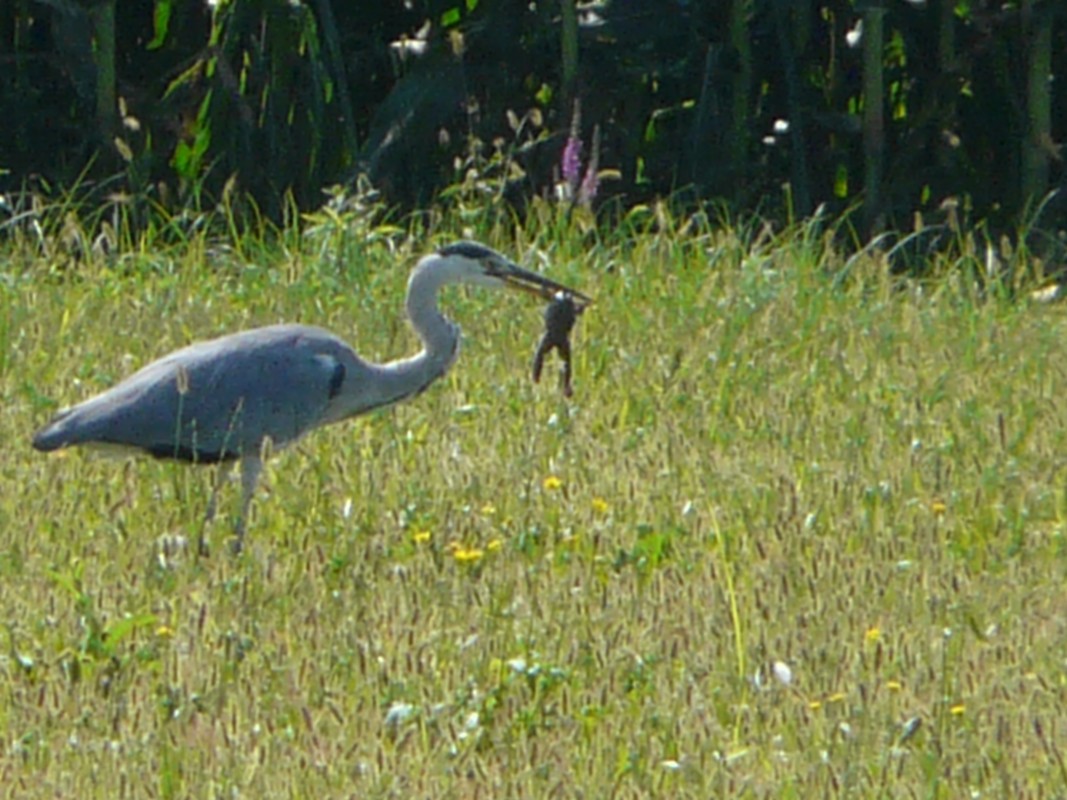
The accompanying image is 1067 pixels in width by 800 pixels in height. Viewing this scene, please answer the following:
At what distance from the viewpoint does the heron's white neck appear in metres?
6.66

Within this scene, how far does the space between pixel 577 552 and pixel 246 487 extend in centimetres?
90

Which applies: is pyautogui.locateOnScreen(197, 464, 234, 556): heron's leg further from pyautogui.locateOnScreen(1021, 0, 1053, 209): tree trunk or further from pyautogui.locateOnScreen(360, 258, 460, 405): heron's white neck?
pyautogui.locateOnScreen(1021, 0, 1053, 209): tree trunk

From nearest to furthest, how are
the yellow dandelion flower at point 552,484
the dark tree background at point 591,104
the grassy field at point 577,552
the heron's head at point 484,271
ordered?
the grassy field at point 577,552 → the yellow dandelion flower at point 552,484 → the heron's head at point 484,271 → the dark tree background at point 591,104

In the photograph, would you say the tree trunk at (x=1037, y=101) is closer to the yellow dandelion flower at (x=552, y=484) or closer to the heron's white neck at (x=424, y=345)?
the heron's white neck at (x=424, y=345)

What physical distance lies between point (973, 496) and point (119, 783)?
2765 millimetres

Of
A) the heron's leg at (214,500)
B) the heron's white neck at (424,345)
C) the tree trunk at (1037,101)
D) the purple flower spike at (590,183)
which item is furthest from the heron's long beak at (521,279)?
the tree trunk at (1037,101)

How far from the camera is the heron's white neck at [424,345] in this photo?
21.8 feet

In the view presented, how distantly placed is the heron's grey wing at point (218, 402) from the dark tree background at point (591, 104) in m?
3.43

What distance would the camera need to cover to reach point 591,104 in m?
10.1

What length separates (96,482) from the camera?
21.1 ft

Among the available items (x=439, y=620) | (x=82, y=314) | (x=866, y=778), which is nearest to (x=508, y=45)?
(x=82, y=314)

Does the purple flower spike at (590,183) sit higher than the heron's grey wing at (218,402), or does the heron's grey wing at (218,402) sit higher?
the heron's grey wing at (218,402)

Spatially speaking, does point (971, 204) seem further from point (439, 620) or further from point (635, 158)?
point (439, 620)

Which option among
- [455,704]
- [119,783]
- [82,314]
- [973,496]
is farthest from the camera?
[82,314]
